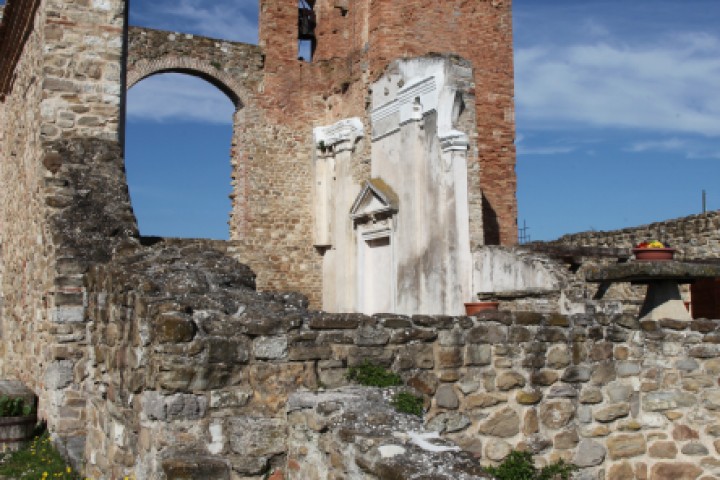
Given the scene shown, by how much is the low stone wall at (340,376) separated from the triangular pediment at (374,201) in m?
9.55

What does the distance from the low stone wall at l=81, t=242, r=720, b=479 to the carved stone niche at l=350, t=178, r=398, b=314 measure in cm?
933

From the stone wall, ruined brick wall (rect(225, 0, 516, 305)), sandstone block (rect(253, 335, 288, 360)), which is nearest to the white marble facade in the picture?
ruined brick wall (rect(225, 0, 516, 305))

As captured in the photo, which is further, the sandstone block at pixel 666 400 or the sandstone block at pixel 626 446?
the sandstone block at pixel 666 400

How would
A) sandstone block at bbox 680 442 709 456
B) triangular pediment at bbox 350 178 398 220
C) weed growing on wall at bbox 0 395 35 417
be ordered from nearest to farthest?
sandstone block at bbox 680 442 709 456 < weed growing on wall at bbox 0 395 35 417 < triangular pediment at bbox 350 178 398 220

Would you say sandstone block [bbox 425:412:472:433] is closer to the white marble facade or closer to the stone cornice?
the stone cornice

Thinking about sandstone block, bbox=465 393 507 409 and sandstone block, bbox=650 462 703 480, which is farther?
sandstone block, bbox=650 462 703 480

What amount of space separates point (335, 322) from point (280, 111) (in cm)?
1423

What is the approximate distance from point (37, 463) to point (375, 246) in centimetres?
1095

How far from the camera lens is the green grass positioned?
546cm

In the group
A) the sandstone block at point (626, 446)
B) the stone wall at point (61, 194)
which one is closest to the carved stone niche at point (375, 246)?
the stone wall at point (61, 194)

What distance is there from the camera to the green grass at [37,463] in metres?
5.46

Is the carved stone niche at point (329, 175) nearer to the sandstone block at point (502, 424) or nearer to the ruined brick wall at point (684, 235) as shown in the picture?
the ruined brick wall at point (684, 235)

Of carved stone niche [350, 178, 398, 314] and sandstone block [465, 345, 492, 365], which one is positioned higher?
carved stone niche [350, 178, 398, 314]

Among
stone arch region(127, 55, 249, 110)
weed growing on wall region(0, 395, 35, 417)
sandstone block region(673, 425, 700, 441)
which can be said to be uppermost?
stone arch region(127, 55, 249, 110)
